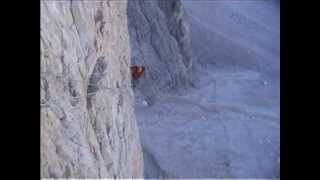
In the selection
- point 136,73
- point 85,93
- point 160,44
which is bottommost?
point 136,73

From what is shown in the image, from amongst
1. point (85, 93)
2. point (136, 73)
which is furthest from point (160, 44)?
point (85, 93)

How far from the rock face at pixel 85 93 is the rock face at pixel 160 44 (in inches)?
177

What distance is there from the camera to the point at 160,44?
297 inches

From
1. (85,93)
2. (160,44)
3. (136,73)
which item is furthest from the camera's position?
(160,44)

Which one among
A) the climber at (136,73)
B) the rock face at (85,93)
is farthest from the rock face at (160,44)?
the rock face at (85,93)

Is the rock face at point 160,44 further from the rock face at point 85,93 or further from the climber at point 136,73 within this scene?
the rock face at point 85,93

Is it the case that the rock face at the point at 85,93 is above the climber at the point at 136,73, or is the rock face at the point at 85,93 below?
above

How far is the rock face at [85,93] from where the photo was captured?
56.6 inches

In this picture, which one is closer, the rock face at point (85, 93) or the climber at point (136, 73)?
the rock face at point (85, 93)

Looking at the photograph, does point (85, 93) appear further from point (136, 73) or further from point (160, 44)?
point (160, 44)

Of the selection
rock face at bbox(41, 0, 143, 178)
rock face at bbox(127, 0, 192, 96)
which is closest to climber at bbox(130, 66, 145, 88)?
rock face at bbox(127, 0, 192, 96)

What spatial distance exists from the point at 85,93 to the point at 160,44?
578 centimetres
